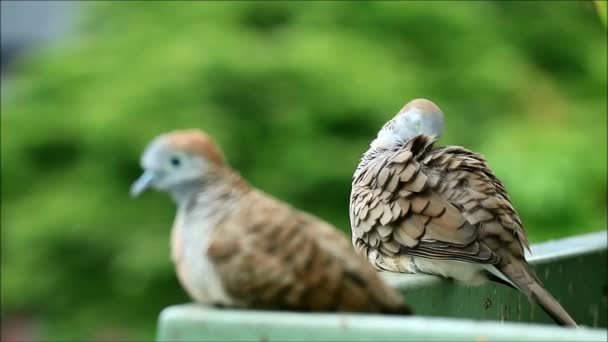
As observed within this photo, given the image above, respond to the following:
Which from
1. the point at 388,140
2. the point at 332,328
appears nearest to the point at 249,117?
the point at 388,140

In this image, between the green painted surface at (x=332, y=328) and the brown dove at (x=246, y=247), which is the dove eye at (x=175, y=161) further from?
the green painted surface at (x=332, y=328)

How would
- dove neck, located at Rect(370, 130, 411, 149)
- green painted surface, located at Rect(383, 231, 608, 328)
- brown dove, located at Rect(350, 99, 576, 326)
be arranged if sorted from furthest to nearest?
dove neck, located at Rect(370, 130, 411, 149)
brown dove, located at Rect(350, 99, 576, 326)
green painted surface, located at Rect(383, 231, 608, 328)

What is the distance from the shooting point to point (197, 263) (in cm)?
223

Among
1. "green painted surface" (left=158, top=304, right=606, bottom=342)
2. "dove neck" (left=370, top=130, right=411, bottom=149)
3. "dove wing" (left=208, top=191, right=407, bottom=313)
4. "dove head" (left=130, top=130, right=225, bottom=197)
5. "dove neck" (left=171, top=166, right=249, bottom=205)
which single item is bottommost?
"green painted surface" (left=158, top=304, right=606, bottom=342)

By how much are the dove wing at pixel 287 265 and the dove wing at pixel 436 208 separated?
1.20 metres

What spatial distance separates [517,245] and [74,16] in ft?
16.6

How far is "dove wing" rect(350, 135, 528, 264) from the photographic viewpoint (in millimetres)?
3410

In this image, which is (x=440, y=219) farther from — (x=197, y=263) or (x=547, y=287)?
(x=197, y=263)

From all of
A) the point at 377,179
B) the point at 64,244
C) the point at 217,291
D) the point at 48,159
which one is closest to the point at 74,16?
the point at 48,159

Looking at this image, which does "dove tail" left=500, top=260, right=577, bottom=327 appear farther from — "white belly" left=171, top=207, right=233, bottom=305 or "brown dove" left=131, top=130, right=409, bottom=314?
"white belly" left=171, top=207, right=233, bottom=305

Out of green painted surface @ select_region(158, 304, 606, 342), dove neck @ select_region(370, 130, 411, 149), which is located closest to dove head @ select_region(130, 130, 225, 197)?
green painted surface @ select_region(158, 304, 606, 342)

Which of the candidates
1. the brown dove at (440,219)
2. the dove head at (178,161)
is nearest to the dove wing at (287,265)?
the dove head at (178,161)

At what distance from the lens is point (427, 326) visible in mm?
2031

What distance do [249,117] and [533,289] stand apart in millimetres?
3420
